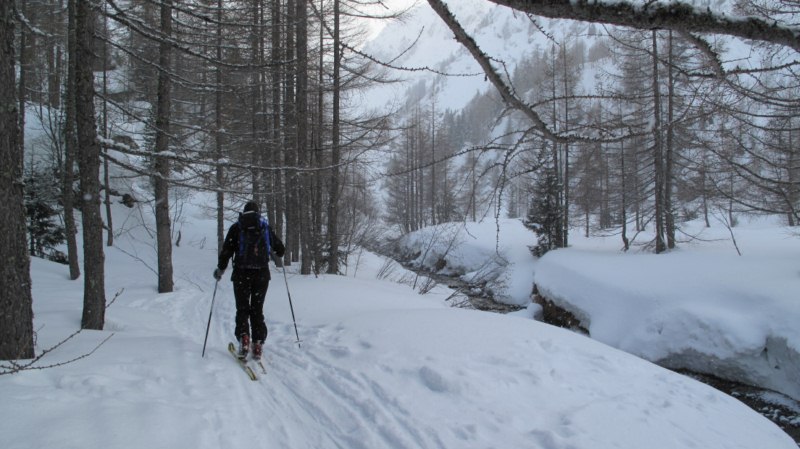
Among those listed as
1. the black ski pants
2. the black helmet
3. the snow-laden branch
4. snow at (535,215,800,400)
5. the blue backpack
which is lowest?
snow at (535,215,800,400)

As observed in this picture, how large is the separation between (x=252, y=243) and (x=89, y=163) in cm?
259

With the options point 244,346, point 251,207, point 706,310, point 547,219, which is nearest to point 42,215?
point 251,207

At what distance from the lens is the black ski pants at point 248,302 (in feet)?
17.4

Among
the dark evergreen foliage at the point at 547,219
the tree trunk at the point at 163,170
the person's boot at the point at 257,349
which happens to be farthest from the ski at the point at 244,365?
the dark evergreen foliage at the point at 547,219

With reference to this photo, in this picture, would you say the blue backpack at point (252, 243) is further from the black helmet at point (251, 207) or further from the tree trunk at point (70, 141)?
the tree trunk at point (70, 141)

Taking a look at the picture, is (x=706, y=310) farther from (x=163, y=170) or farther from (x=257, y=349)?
(x=163, y=170)

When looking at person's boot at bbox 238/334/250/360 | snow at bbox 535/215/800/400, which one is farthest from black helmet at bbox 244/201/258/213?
snow at bbox 535/215/800/400

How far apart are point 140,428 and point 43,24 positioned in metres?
14.8

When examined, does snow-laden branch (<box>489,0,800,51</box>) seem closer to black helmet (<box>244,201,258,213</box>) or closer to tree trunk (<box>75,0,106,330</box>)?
black helmet (<box>244,201,258,213</box>)

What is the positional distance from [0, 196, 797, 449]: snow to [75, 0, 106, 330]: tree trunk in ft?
1.66

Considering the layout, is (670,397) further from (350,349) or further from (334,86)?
(334,86)

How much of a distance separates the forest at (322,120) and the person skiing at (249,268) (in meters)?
0.79

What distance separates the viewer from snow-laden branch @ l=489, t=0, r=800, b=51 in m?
1.43

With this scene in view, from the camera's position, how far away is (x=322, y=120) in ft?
45.6
